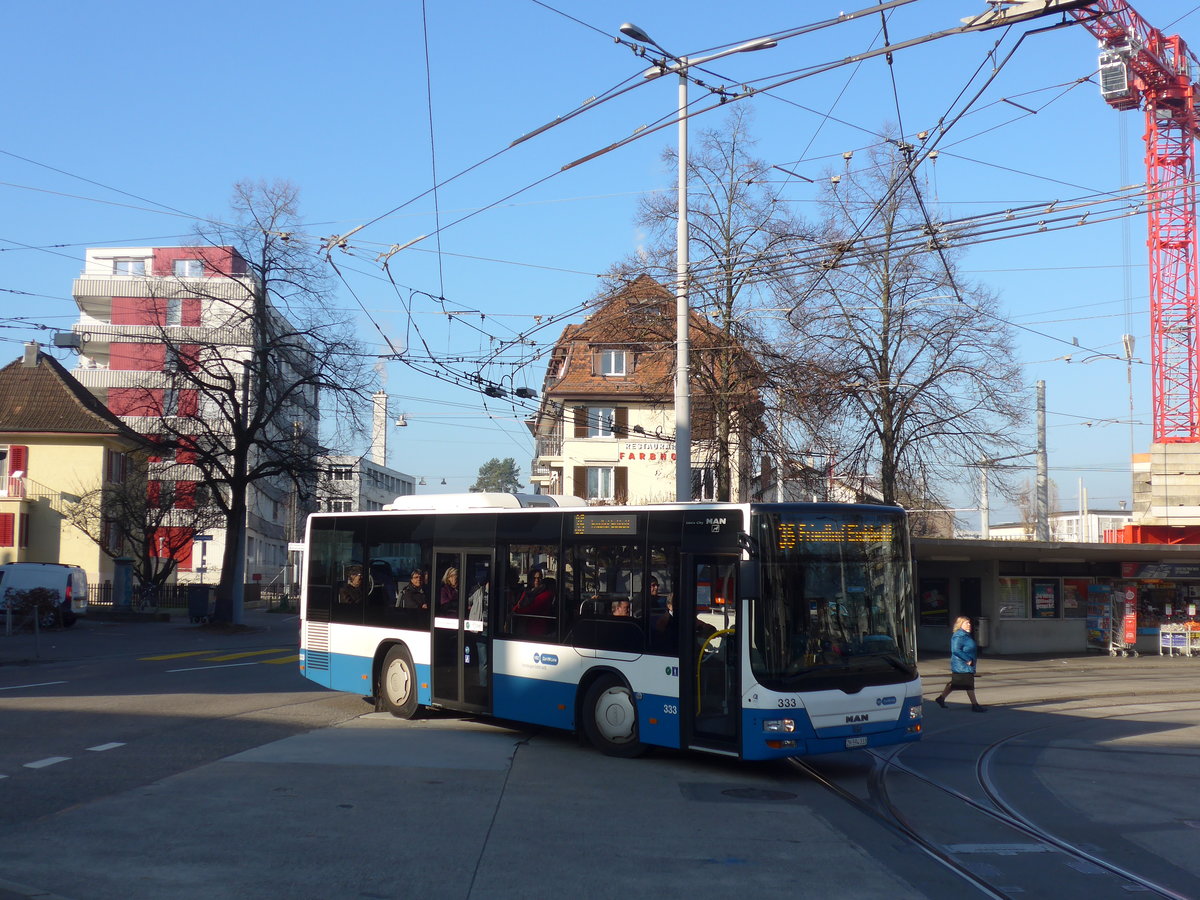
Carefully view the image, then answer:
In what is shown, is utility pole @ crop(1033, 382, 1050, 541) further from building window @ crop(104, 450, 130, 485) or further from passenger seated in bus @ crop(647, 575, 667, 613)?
building window @ crop(104, 450, 130, 485)

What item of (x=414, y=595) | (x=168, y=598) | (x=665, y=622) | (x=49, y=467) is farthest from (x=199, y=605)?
(x=665, y=622)

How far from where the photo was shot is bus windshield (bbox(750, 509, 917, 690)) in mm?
11141

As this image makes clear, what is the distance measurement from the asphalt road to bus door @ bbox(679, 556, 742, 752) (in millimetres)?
510

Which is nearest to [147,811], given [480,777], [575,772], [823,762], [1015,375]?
[480,777]

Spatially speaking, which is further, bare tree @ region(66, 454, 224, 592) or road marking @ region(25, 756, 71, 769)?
bare tree @ region(66, 454, 224, 592)

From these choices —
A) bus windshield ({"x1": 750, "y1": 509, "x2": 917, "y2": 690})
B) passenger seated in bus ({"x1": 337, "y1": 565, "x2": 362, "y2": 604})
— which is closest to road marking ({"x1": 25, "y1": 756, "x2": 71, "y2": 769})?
passenger seated in bus ({"x1": 337, "y1": 565, "x2": 362, "y2": 604})

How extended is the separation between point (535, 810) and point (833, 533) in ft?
13.7

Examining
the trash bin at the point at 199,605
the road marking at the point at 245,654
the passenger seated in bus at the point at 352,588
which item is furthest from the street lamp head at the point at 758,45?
the trash bin at the point at 199,605

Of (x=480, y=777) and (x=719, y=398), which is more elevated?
(x=719, y=398)

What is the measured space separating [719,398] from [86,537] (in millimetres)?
37983

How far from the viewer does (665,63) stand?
15820 millimetres

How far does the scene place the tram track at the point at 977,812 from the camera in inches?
299

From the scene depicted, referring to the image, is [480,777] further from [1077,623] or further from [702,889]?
[1077,623]

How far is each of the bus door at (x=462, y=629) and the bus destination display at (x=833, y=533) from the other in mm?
4234
